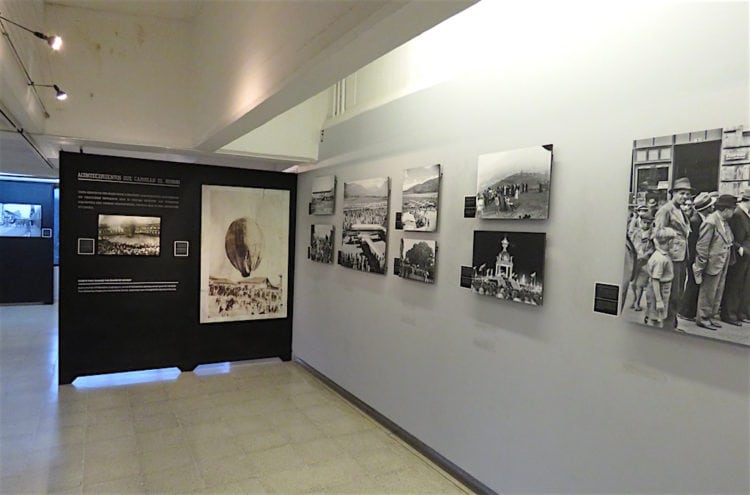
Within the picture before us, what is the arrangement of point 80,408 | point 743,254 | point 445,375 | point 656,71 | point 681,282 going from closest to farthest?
point 743,254 < point 681,282 < point 656,71 < point 445,375 < point 80,408

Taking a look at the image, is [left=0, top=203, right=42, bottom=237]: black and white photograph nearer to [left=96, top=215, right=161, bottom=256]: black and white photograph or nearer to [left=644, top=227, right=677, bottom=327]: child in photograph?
[left=96, top=215, right=161, bottom=256]: black and white photograph

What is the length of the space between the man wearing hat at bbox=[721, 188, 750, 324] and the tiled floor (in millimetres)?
2113

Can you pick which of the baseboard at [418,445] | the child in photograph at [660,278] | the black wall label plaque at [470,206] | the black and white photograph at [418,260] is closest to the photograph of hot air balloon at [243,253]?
the baseboard at [418,445]

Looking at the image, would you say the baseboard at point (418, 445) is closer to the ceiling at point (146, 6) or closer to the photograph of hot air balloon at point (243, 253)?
the photograph of hot air balloon at point (243, 253)

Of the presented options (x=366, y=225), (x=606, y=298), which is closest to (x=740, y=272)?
(x=606, y=298)

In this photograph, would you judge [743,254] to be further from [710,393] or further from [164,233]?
[164,233]

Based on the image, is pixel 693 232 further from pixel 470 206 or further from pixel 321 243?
pixel 321 243

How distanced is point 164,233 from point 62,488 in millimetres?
3004

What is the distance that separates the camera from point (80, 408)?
4484 mm

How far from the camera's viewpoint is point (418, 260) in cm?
379

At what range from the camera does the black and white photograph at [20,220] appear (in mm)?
9383

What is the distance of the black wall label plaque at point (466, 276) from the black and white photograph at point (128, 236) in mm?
3804

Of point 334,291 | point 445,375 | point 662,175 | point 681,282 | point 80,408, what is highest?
point 662,175

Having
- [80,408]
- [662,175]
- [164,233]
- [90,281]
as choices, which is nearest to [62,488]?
[80,408]
